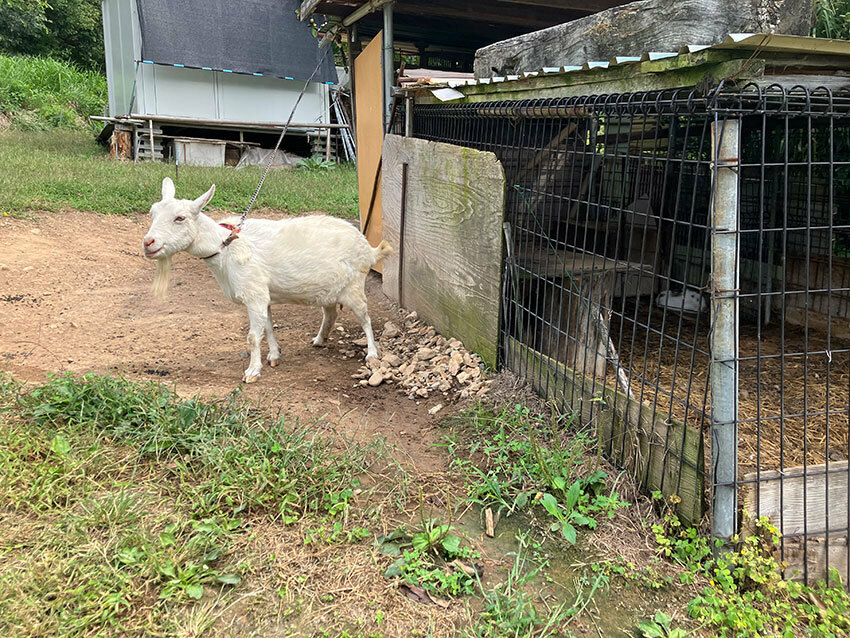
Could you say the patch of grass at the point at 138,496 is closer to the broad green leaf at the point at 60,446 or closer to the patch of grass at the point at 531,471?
the broad green leaf at the point at 60,446

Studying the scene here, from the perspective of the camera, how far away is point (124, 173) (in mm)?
12555

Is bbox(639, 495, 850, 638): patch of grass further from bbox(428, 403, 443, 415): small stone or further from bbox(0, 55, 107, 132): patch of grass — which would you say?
bbox(0, 55, 107, 132): patch of grass

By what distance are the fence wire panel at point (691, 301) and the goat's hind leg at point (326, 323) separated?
170cm

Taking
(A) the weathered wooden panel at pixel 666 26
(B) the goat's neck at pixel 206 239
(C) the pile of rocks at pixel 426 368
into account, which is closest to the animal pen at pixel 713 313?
(C) the pile of rocks at pixel 426 368

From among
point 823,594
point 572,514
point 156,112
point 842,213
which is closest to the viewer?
point 823,594

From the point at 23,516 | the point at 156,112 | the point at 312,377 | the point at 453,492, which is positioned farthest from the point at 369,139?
the point at 156,112

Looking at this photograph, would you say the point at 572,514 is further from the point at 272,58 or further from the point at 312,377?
the point at 272,58

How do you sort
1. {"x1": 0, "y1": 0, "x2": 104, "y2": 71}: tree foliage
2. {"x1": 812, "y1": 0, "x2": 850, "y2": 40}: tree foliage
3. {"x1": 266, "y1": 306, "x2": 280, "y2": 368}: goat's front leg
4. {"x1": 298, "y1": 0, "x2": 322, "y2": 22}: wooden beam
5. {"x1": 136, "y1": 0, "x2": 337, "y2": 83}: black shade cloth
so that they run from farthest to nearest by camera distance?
{"x1": 0, "y1": 0, "x2": 104, "y2": 71}: tree foliage, {"x1": 136, "y1": 0, "x2": 337, "y2": 83}: black shade cloth, {"x1": 298, "y1": 0, "x2": 322, "y2": 22}: wooden beam, {"x1": 812, "y1": 0, "x2": 850, "y2": 40}: tree foliage, {"x1": 266, "y1": 306, "x2": 280, "y2": 368}: goat's front leg

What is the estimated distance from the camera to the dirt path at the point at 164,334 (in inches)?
180

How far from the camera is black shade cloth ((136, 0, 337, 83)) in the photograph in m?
15.5

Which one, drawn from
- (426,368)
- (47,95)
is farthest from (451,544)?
(47,95)

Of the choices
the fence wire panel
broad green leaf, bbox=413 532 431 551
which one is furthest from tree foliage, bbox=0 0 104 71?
broad green leaf, bbox=413 532 431 551

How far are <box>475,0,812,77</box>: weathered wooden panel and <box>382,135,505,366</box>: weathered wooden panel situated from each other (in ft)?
3.05

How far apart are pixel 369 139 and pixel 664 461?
5744mm
